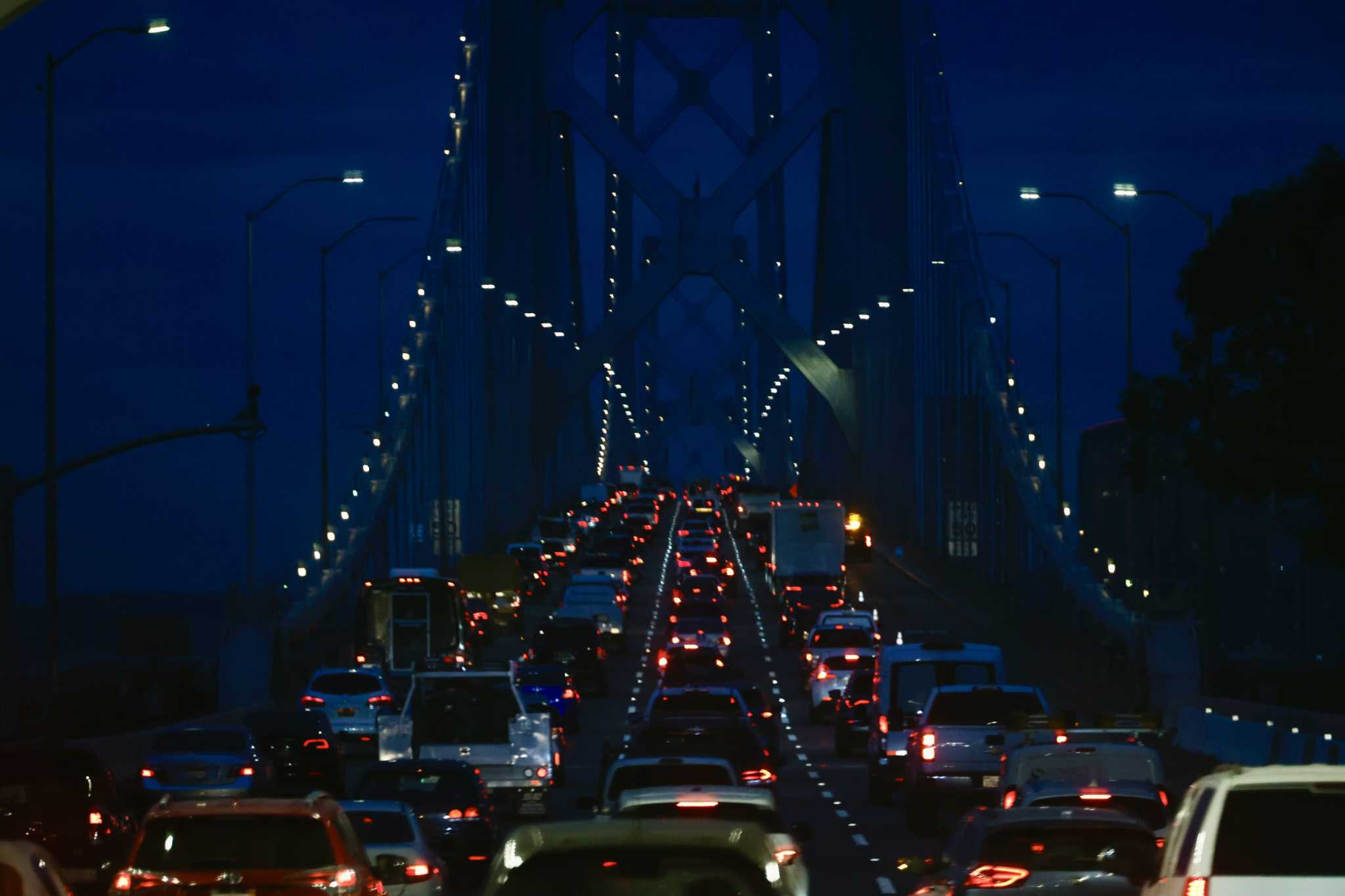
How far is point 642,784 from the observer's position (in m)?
19.5

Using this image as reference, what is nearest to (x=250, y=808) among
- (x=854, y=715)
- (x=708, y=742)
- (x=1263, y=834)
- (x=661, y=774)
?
(x=1263, y=834)

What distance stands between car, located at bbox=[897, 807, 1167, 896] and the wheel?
39.5ft

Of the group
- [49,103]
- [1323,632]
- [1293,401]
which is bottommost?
[1323,632]

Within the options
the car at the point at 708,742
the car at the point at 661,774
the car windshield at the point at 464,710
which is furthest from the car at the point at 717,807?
the car windshield at the point at 464,710

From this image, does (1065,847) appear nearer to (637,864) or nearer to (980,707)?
(637,864)

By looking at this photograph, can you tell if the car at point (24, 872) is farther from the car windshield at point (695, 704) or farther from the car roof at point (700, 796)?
the car windshield at point (695, 704)

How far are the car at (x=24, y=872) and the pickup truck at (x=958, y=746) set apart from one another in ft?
51.0

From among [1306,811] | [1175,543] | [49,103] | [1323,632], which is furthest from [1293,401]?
[1323,632]

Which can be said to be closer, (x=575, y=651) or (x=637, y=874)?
(x=637, y=874)

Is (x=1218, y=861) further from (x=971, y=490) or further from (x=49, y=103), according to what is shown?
(x=971, y=490)

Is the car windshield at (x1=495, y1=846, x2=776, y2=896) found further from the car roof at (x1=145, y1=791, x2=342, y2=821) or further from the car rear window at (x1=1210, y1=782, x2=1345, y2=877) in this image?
the car roof at (x1=145, y1=791, x2=342, y2=821)

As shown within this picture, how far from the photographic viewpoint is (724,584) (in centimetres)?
8181

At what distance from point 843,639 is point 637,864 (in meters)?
42.0

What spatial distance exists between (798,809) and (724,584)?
168 feet
